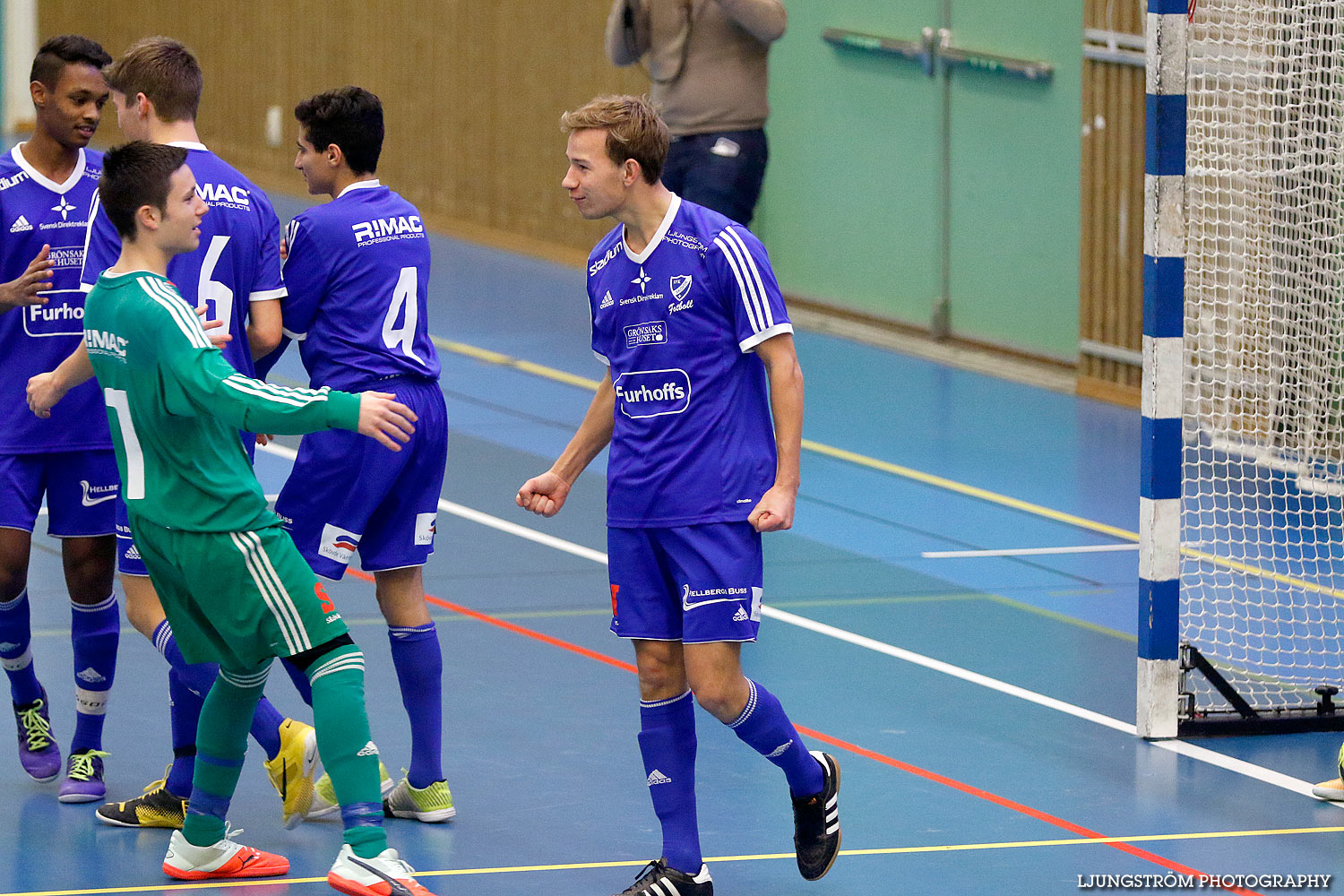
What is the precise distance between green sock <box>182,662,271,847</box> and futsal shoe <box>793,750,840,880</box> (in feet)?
4.90

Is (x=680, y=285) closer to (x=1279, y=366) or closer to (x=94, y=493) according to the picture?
(x=94, y=493)

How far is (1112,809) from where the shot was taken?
639 cm

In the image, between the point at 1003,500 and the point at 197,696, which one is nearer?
the point at 197,696

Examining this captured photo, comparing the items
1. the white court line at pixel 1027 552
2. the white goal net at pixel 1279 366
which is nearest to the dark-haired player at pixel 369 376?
the white goal net at pixel 1279 366

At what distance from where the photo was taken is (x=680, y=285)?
5500mm

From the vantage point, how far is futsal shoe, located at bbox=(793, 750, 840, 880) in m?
5.70

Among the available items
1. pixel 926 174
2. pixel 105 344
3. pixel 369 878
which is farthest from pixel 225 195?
pixel 926 174

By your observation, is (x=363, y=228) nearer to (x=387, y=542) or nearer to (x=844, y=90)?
(x=387, y=542)

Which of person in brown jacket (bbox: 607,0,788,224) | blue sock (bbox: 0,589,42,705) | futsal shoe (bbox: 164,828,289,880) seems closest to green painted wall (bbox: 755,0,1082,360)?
person in brown jacket (bbox: 607,0,788,224)

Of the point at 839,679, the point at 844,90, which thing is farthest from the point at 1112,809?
the point at 844,90

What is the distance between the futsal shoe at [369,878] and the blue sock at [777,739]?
94 cm

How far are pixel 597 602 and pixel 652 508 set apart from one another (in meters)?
3.18

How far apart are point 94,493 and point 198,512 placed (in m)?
1.20

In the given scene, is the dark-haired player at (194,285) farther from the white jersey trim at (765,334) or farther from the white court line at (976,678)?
the white court line at (976,678)
